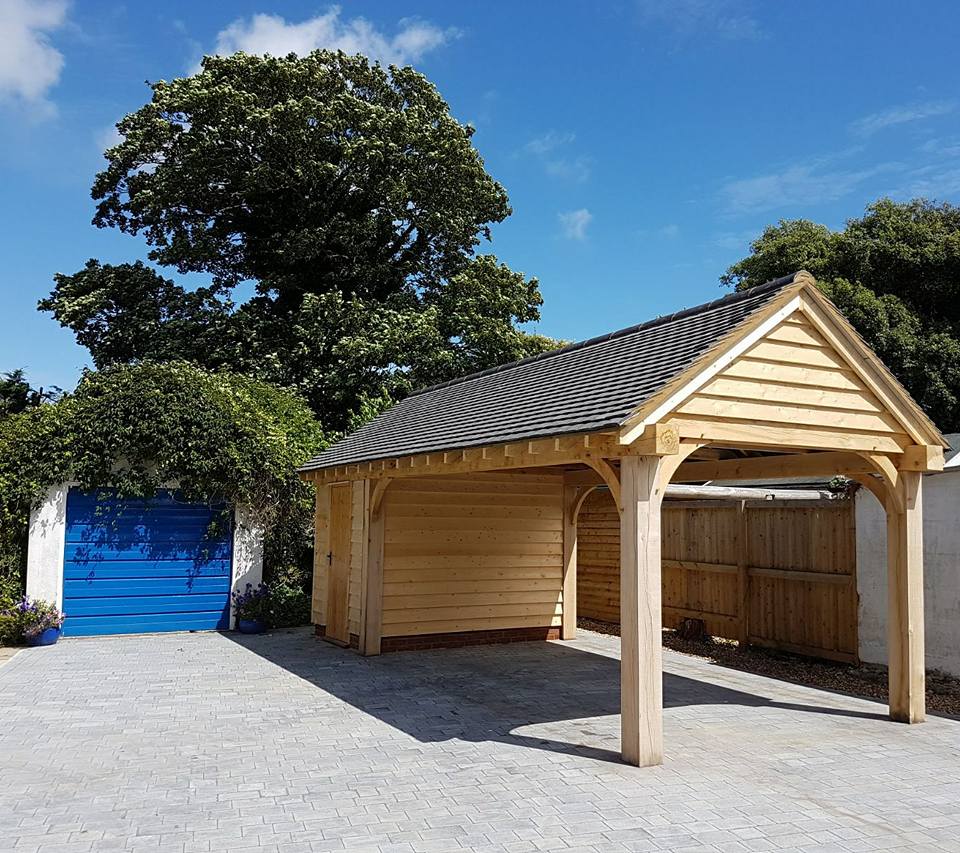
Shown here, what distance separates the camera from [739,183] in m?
16.4

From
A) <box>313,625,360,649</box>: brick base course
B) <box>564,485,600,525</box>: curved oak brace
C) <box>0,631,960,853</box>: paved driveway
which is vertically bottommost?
<box>313,625,360,649</box>: brick base course

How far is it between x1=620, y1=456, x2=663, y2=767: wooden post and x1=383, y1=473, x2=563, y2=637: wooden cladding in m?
5.26

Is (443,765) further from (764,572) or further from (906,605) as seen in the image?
(764,572)

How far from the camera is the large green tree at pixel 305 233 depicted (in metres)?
20.0

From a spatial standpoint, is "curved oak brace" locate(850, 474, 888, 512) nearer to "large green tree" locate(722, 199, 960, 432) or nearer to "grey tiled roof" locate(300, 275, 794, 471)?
"grey tiled roof" locate(300, 275, 794, 471)

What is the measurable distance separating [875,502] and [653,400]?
4.72 m

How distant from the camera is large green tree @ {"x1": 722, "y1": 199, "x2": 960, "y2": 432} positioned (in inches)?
723

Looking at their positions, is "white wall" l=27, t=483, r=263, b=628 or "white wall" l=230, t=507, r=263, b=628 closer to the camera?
"white wall" l=27, t=483, r=263, b=628

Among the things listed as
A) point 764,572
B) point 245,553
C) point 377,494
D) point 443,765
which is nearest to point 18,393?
point 245,553

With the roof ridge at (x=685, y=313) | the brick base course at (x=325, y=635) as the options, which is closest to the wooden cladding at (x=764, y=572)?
the roof ridge at (x=685, y=313)

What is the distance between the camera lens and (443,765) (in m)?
5.81

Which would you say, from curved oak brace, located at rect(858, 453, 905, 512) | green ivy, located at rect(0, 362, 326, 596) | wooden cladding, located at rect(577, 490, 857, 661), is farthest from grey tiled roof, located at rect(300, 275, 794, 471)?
wooden cladding, located at rect(577, 490, 857, 661)

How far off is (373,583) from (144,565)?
3996 mm

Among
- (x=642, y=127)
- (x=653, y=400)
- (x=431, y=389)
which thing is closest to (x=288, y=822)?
(x=653, y=400)
